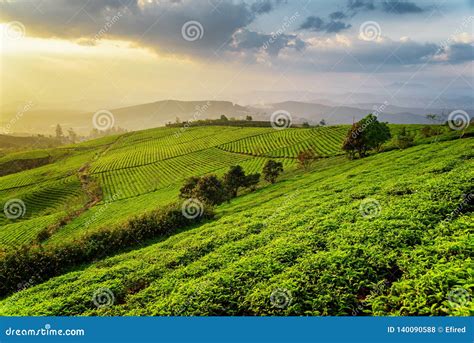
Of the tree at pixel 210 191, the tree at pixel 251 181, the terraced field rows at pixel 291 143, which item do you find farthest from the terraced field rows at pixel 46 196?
the terraced field rows at pixel 291 143

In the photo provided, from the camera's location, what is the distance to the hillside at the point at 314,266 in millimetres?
10578

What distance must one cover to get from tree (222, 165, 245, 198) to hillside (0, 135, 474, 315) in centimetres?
3617

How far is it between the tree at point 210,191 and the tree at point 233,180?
3.96m

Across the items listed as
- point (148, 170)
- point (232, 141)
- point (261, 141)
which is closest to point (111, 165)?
point (148, 170)

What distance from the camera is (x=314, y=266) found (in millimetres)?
12609

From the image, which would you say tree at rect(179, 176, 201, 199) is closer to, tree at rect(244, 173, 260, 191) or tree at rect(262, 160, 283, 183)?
tree at rect(244, 173, 260, 191)

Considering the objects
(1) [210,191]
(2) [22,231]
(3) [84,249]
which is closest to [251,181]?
(1) [210,191]

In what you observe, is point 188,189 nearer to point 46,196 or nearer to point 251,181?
point 251,181

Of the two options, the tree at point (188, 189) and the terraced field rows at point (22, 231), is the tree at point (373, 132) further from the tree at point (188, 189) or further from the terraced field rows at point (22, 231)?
the terraced field rows at point (22, 231)

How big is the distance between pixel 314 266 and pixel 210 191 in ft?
134

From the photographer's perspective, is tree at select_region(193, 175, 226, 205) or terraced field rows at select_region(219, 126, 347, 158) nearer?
tree at select_region(193, 175, 226, 205)

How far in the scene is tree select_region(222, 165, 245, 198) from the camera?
59000 millimetres

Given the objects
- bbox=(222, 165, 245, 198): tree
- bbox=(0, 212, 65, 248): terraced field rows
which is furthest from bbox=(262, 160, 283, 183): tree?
bbox=(0, 212, 65, 248): terraced field rows

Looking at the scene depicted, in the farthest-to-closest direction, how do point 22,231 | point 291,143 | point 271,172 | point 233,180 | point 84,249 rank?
point 291,143
point 271,172
point 22,231
point 233,180
point 84,249
